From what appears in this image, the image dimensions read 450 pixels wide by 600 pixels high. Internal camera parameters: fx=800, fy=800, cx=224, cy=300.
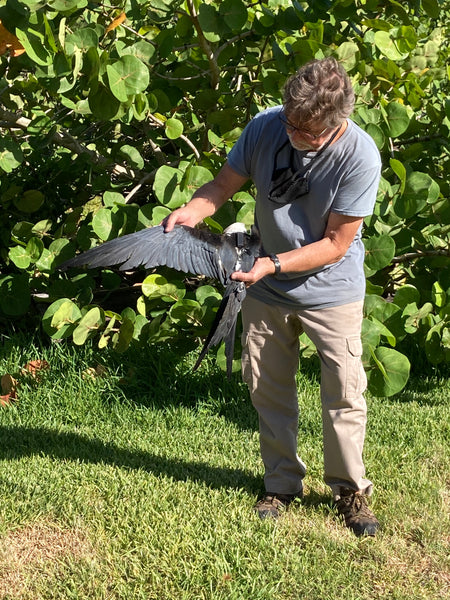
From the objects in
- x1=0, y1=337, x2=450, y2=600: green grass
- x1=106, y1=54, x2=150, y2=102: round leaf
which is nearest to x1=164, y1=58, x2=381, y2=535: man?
x1=0, y1=337, x2=450, y2=600: green grass

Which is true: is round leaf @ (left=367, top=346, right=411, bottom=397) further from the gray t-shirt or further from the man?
the gray t-shirt

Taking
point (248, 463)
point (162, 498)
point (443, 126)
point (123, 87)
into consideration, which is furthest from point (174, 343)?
point (443, 126)

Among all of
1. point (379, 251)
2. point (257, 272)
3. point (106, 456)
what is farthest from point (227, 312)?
point (379, 251)

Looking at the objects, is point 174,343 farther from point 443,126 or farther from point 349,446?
point 443,126

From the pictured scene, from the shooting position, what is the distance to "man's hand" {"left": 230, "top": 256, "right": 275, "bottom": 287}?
264 cm

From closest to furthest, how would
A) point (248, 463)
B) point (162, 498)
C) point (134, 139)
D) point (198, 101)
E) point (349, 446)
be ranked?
1. point (349, 446)
2. point (162, 498)
3. point (248, 463)
4. point (198, 101)
5. point (134, 139)

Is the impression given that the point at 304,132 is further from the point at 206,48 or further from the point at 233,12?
the point at 206,48

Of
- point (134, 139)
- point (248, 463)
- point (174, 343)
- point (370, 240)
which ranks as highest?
point (134, 139)

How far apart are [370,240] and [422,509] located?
1.33 m

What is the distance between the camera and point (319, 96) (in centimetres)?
248

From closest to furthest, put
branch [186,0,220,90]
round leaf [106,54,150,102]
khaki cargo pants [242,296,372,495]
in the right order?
khaki cargo pants [242,296,372,495] < round leaf [106,54,150,102] < branch [186,0,220,90]

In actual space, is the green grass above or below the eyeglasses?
below

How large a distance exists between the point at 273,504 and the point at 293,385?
484 millimetres

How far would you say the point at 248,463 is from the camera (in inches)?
144
